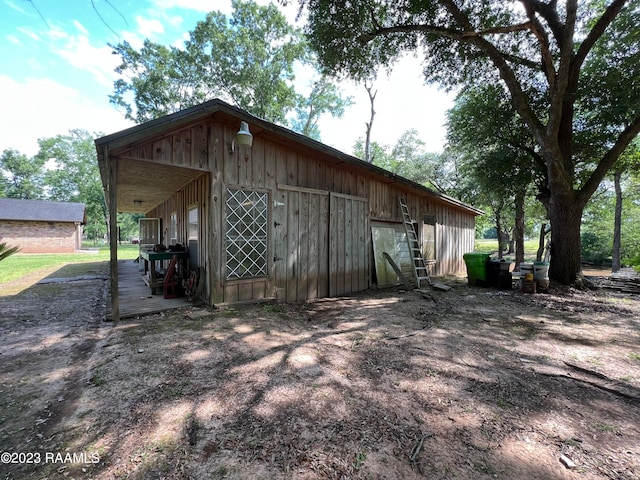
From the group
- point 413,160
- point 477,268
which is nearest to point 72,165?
point 413,160

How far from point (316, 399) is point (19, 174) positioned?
5799 cm

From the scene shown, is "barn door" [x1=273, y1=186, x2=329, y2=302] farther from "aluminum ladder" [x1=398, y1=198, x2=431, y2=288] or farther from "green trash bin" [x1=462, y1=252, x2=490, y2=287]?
"green trash bin" [x1=462, y1=252, x2=490, y2=287]

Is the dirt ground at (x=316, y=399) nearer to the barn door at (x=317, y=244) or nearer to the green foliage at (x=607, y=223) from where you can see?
the barn door at (x=317, y=244)

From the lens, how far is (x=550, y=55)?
6871 millimetres

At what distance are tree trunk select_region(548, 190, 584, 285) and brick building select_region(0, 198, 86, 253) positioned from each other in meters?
29.4

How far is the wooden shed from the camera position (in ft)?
15.2

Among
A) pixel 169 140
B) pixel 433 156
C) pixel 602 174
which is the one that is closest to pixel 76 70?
pixel 169 140

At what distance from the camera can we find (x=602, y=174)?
24.0ft

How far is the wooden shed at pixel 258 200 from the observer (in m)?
4.62

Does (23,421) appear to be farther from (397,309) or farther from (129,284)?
(129,284)

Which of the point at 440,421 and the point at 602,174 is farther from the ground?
the point at 602,174

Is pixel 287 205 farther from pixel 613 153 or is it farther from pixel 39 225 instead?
pixel 39 225

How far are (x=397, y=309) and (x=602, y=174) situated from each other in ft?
23.4

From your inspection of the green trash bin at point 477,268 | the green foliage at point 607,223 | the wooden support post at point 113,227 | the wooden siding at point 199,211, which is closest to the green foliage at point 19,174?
the wooden siding at point 199,211
